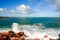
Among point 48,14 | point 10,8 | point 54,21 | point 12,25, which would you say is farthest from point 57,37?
point 10,8

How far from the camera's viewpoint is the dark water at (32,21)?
2.16 m

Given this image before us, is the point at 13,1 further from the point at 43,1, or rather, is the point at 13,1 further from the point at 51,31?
the point at 51,31

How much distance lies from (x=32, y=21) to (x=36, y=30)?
0.17 m

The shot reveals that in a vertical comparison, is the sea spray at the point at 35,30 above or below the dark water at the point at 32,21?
below

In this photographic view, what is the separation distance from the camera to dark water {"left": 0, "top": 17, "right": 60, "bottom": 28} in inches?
85.0

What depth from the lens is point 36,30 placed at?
2158mm

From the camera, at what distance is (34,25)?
7.13 ft

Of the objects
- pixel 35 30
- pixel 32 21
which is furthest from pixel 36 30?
pixel 32 21

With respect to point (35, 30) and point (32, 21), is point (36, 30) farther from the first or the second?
point (32, 21)

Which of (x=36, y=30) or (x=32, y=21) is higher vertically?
(x=32, y=21)

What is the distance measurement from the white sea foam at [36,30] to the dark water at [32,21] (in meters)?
0.05

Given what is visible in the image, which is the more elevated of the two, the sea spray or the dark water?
the dark water

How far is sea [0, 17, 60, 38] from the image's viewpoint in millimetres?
2151

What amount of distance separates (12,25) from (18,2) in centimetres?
41
